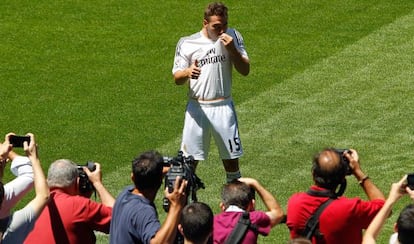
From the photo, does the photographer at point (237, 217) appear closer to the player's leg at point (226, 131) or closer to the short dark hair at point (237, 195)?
the short dark hair at point (237, 195)

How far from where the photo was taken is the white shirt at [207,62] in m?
11.8

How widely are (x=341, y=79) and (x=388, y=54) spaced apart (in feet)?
3.84

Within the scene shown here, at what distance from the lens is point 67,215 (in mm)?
8305

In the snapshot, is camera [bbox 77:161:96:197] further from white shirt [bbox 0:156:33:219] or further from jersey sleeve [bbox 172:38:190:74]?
jersey sleeve [bbox 172:38:190:74]

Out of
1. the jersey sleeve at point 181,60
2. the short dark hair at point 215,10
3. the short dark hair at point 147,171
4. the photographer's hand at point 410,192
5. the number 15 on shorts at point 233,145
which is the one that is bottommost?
the number 15 on shorts at point 233,145

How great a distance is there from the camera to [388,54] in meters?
16.6

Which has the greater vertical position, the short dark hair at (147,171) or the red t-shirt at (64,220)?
the short dark hair at (147,171)

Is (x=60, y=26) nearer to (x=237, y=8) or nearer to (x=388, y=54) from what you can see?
(x=237, y=8)

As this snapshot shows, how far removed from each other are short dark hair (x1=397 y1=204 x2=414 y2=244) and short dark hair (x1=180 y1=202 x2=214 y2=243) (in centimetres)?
120

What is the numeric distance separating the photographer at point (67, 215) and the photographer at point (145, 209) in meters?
0.27

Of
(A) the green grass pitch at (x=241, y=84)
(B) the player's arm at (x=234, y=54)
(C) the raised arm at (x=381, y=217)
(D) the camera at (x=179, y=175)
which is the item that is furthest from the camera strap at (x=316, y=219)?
(B) the player's arm at (x=234, y=54)

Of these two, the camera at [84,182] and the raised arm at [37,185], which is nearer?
the raised arm at [37,185]

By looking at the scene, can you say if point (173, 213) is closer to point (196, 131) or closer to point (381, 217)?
point (381, 217)

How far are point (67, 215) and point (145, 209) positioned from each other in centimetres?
68
